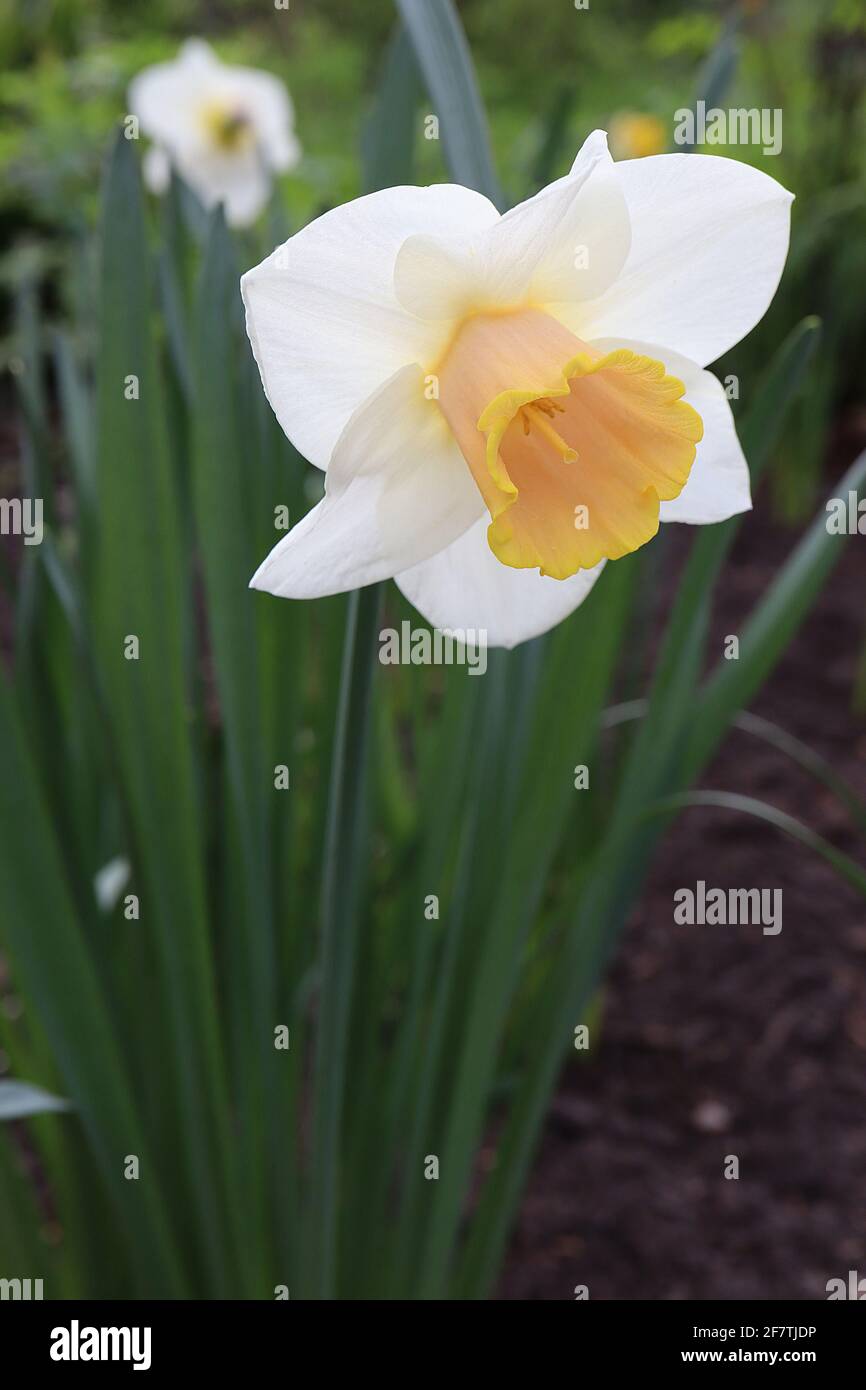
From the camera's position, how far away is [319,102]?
5445 millimetres

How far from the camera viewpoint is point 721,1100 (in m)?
1.52

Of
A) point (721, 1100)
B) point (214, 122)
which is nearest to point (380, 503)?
point (721, 1100)

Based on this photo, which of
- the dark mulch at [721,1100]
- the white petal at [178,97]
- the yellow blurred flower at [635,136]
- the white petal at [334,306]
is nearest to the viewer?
the white petal at [334,306]

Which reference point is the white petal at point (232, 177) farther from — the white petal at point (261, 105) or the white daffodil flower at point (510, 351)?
the white daffodil flower at point (510, 351)

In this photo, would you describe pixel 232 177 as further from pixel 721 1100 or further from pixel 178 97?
pixel 721 1100

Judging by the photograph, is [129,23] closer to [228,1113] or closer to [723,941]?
[723,941]

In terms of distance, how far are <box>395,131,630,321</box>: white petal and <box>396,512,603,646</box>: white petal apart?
0.34 ft

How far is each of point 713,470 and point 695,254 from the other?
0.10 m

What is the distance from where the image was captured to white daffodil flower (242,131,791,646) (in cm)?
49

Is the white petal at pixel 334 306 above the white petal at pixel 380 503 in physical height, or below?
above

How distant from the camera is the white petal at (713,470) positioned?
0.56 metres

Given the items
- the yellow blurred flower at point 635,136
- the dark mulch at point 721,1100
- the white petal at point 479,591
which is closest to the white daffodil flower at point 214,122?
the yellow blurred flower at point 635,136

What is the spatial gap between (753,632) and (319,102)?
5265 millimetres

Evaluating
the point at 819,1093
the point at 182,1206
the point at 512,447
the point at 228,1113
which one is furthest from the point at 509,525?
the point at 819,1093
